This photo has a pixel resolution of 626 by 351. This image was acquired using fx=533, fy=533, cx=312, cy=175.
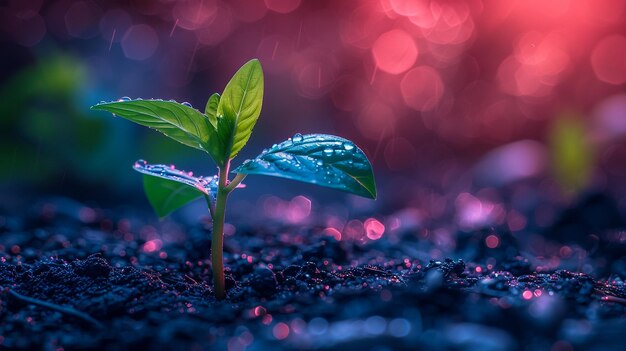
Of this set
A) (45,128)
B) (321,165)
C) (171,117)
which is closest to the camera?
(321,165)

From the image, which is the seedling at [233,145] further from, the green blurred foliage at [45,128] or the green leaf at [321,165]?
the green blurred foliage at [45,128]

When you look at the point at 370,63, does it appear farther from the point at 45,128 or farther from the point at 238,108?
the point at 238,108

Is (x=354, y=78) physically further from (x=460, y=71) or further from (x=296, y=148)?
(x=296, y=148)

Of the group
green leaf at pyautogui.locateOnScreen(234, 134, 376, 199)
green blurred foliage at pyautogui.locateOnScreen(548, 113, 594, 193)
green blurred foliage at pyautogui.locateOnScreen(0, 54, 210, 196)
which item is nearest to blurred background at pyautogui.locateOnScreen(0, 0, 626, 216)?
green blurred foliage at pyautogui.locateOnScreen(0, 54, 210, 196)

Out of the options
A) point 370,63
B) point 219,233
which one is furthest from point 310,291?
point 370,63

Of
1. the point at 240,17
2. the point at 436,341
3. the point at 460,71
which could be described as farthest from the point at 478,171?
the point at 436,341

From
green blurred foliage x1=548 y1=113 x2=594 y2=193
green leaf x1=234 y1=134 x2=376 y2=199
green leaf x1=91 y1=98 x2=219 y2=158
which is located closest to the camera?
green leaf x1=234 y1=134 x2=376 y2=199

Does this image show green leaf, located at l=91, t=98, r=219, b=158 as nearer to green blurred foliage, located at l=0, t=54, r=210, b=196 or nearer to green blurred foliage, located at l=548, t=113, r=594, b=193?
green blurred foliage, located at l=548, t=113, r=594, b=193

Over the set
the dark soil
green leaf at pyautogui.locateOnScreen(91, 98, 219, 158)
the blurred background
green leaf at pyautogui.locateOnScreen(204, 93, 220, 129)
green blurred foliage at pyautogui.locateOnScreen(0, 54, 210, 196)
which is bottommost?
the dark soil
